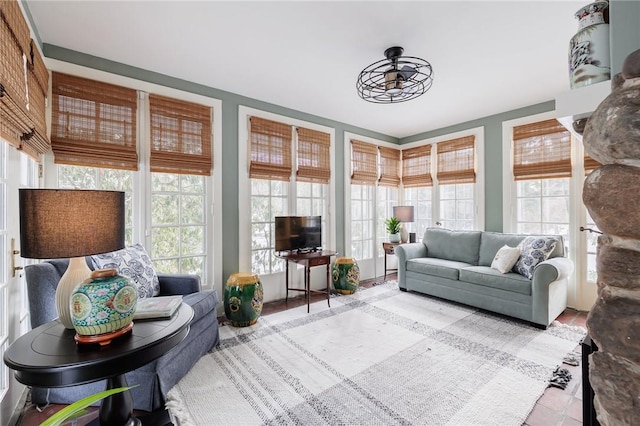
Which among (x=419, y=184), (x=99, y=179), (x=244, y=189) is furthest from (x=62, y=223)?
(x=419, y=184)

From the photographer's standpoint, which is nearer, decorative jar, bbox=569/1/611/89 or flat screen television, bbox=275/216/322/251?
decorative jar, bbox=569/1/611/89

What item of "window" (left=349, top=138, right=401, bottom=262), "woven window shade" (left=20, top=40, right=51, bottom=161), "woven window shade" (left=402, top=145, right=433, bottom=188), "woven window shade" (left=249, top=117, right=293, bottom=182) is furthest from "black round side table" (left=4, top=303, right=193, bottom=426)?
"woven window shade" (left=402, top=145, right=433, bottom=188)

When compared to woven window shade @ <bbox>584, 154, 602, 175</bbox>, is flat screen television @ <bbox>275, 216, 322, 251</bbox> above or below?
below

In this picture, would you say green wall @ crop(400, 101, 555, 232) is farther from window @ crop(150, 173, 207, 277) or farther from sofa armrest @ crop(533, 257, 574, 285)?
window @ crop(150, 173, 207, 277)

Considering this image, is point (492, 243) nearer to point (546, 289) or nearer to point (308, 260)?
point (546, 289)

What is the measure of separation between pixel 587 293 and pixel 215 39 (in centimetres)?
475

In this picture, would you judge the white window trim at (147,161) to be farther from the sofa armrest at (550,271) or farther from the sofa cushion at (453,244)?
the sofa armrest at (550,271)

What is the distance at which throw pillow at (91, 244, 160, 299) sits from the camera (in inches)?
88.9

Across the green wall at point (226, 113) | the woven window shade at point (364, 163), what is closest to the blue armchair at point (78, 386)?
the green wall at point (226, 113)

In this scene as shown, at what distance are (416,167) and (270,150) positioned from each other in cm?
277

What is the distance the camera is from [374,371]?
2.26 metres

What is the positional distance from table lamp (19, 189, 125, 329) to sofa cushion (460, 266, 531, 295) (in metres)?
3.56

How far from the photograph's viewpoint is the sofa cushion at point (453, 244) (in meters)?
4.11

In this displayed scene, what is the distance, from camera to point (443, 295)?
385 cm
